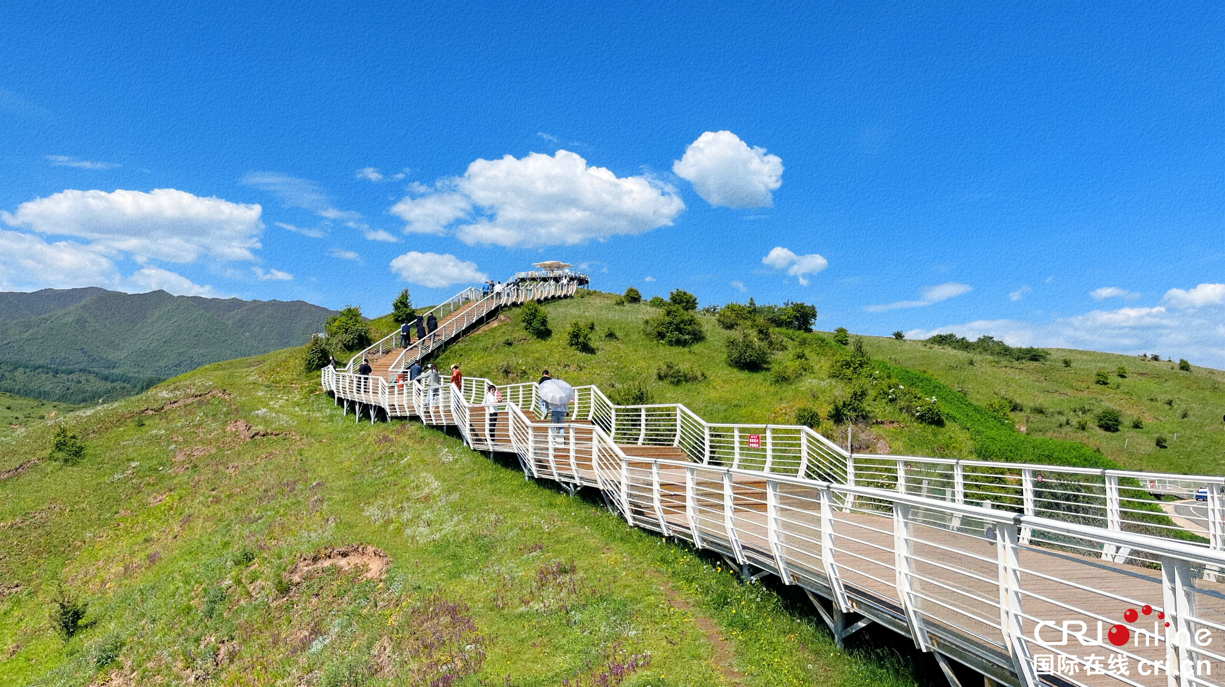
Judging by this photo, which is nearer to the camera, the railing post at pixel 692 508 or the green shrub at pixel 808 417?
the railing post at pixel 692 508

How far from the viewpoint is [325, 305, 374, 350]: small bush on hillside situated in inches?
1582

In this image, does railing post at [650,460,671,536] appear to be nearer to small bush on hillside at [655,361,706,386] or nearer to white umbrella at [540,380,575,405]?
white umbrella at [540,380,575,405]

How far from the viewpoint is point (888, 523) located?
402 inches

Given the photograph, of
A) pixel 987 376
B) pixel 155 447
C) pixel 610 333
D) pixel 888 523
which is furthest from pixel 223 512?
pixel 987 376

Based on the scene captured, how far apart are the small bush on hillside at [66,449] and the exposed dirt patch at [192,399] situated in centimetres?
396

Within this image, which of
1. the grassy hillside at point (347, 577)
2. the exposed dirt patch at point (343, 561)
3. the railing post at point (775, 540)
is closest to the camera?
the railing post at point (775, 540)

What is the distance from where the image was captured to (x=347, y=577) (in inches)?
547

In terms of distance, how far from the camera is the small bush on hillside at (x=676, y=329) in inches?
1610

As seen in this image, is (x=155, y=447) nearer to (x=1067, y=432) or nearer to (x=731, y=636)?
(x=731, y=636)

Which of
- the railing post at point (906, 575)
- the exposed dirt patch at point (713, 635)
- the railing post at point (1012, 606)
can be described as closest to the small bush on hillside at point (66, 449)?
the exposed dirt patch at point (713, 635)

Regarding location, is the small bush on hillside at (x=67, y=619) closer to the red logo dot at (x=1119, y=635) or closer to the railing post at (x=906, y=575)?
the railing post at (x=906, y=575)

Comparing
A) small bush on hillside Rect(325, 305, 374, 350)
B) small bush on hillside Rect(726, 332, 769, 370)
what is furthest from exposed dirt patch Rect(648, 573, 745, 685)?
small bush on hillside Rect(325, 305, 374, 350)

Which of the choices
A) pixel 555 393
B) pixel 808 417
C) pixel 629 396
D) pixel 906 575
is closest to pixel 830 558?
pixel 906 575

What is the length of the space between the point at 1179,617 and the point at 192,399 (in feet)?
128
